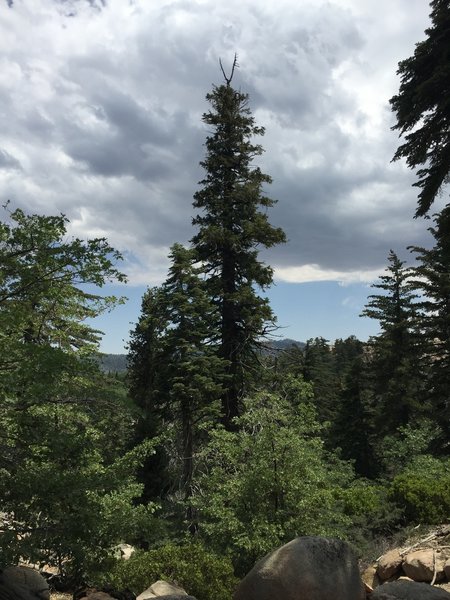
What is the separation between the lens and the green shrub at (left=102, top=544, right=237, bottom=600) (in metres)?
9.28

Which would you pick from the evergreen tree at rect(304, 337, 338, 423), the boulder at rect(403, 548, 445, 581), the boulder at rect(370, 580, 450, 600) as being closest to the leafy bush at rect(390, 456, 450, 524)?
the boulder at rect(403, 548, 445, 581)

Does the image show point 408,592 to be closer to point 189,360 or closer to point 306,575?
point 306,575

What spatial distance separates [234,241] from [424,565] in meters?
13.8

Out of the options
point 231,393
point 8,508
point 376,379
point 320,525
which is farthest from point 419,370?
point 8,508

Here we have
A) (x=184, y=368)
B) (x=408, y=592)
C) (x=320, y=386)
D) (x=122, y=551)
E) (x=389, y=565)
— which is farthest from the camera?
(x=320, y=386)

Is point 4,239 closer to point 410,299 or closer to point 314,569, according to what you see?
point 314,569

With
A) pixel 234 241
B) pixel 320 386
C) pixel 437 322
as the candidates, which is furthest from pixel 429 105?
pixel 320 386

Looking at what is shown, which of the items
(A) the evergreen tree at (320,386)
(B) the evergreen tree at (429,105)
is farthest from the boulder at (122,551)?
(A) the evergreen tree at (320,386)

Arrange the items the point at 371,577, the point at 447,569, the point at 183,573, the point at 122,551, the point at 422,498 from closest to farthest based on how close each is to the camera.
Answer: the point at 447,569, the point at 183,573, the point at 122,551, the point at 371,577, the point at 422,498

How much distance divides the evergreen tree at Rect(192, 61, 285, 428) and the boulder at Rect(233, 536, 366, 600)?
1194 centimetres

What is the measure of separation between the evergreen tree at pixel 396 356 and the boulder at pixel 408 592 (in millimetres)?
20420

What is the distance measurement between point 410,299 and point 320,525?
2205 centimetres

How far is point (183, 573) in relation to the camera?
9414 mm

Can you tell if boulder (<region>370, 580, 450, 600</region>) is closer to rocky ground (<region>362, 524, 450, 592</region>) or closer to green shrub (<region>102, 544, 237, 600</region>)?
rocky ground (<region>362, 524, 450, 592</region>)
